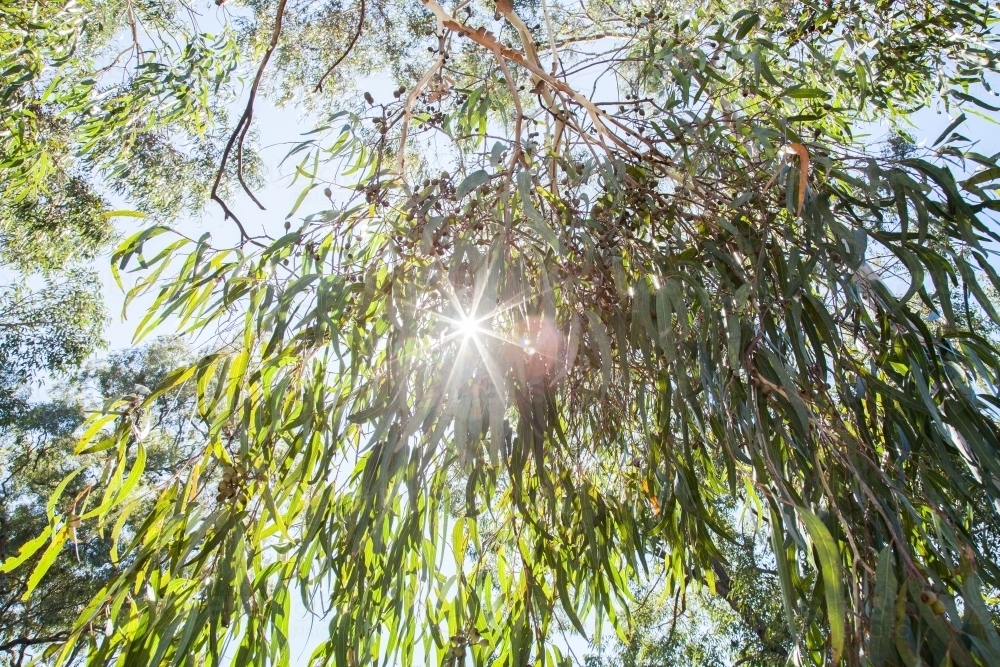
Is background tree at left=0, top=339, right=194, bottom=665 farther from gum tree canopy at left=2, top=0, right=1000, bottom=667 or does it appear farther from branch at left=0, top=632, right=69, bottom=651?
gum tree canopy at left=2, top=0, right=1000, bottom=667

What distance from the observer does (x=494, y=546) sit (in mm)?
1742

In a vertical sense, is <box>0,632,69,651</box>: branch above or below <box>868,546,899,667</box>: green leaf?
above

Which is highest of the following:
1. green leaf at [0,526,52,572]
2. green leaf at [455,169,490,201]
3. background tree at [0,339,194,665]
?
background tree at [0,339,194,665]

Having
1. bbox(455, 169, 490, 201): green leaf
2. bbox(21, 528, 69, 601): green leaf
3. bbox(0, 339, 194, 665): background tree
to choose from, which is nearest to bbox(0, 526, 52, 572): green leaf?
bbox(21, 528, 69, 601): green leaf

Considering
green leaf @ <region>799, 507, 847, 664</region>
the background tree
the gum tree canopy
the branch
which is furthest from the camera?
the background tree

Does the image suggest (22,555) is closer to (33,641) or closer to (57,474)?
(33,641)

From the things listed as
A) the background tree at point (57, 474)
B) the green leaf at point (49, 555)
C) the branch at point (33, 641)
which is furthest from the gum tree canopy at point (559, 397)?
the background tree at point (57, 474)

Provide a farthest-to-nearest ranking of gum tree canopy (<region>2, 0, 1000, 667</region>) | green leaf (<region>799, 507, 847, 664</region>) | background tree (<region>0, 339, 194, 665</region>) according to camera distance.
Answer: background tree (<region>0, 339, 194, 665</region>), gum tree canopy (<region>2, 0, 1000, 667</region>), green leaf (<region>799, 507, 847, 664</region>)

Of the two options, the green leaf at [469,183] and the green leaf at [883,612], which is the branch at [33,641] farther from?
the green leaf at [883,612]

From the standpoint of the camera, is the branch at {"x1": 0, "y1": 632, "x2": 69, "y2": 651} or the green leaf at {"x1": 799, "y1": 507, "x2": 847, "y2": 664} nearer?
the green leaf at {"x1": 799, "y1": 507, "x2": 847, "y2": 664}

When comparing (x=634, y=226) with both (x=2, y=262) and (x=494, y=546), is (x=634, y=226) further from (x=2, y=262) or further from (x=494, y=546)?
(x=2, y=262)

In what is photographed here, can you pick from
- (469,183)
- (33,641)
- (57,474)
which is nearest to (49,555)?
(469,183)

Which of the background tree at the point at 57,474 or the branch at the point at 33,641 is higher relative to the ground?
the background tree at the point at 57,474

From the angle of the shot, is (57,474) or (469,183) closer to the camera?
(469,183)
